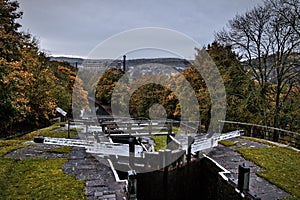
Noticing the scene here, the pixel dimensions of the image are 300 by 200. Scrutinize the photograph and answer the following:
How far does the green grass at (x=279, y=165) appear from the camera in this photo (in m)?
6.58

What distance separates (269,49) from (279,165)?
8077mm

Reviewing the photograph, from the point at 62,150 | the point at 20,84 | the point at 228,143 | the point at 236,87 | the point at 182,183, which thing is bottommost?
the point at 182,183

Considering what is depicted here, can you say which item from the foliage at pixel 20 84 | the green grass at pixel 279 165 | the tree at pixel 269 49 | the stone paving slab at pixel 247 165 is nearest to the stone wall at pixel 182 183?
the stone paving slab at pixel 247 165

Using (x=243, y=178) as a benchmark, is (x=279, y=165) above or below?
below

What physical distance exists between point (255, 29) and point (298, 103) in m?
4.66

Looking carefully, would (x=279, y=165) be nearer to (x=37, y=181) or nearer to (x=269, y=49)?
(x=37, y=181)

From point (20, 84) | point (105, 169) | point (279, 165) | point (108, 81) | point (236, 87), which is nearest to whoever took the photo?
point (105, 169)

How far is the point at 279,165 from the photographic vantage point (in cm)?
809

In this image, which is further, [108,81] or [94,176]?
[108,81]

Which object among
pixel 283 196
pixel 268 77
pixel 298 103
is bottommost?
pixel 283 196

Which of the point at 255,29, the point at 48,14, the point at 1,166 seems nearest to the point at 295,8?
the point at 255,29

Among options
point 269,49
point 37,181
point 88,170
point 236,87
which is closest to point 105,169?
point 88,170

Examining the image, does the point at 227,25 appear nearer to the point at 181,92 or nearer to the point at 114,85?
the point at 181,92

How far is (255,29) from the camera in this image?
550 inches
